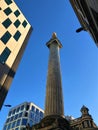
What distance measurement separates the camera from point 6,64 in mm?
18422

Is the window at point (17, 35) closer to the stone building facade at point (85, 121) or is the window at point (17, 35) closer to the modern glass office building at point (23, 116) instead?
the stone building facade at point (85, 121)

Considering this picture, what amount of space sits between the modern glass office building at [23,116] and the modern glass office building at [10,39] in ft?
212

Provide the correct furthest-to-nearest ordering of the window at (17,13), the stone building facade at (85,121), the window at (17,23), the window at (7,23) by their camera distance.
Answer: the stone building facade at (85,121) → the window at (17,13) → the window at (17,23) → the window at (7,23)

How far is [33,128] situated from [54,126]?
2.60 metres

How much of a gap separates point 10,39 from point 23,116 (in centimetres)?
6977

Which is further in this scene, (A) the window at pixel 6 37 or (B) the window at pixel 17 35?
(B) the window at pixel 17 35

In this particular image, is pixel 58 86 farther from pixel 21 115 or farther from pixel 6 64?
pixel 21 115

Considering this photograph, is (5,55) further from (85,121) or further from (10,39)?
(85,121)

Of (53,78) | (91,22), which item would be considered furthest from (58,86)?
(91,22)

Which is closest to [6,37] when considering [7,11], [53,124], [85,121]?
[7,11]

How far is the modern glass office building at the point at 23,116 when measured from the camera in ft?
266

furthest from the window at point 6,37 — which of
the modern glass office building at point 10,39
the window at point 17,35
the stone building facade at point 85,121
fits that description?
the stone building facade at point 85,121

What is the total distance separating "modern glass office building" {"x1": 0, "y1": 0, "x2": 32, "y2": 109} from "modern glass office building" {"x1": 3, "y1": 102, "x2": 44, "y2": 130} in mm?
64666

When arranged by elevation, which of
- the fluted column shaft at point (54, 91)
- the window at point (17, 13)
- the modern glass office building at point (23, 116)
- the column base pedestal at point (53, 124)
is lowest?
the column base pedestal at point (53, 124)
